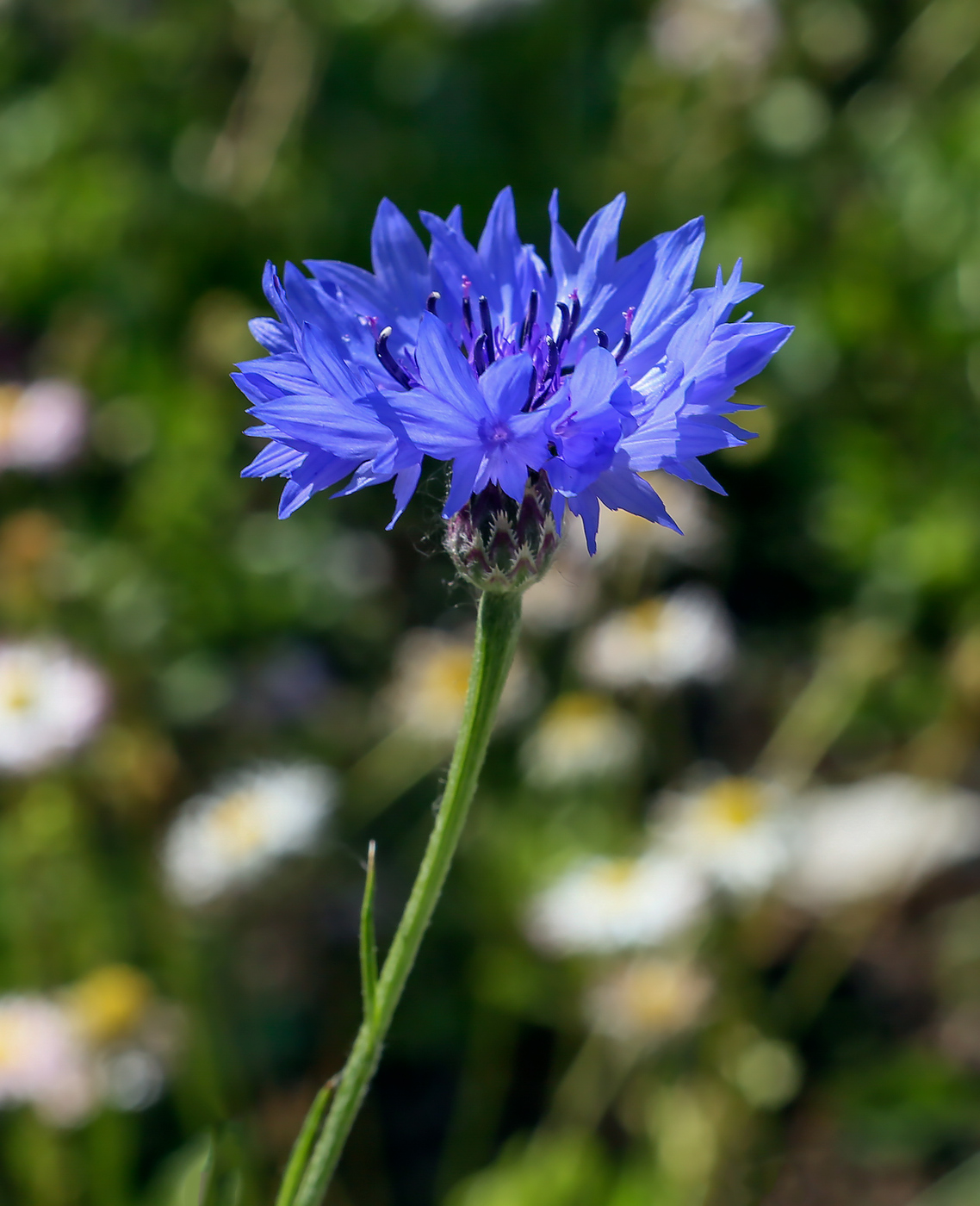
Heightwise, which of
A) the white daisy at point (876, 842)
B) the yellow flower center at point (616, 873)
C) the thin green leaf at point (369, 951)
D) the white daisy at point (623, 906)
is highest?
the thin green leaf at point (369, 951)

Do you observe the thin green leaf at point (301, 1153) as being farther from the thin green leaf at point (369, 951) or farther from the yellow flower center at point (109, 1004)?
the yellow flower center at point (109, 1004)

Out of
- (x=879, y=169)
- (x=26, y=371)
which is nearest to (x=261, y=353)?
(x=26, y=371)

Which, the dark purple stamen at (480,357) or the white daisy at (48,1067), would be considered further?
the white daisy at (48,1067)

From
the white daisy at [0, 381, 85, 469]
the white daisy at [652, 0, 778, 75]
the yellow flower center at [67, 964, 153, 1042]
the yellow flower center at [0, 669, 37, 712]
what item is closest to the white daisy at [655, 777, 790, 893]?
the yellow flower center at [67, 964, 153, 1042]

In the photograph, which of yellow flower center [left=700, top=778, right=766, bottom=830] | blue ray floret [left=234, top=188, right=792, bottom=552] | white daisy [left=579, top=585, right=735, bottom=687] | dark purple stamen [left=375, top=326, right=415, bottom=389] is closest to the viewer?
blue ray floret [left=234, top=188, right=792, bottom=552]

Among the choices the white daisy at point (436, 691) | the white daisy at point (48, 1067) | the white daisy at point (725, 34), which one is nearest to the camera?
the white daisy at point (48, 1067)

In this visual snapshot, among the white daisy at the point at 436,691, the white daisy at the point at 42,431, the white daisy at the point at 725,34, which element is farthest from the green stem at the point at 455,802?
the white daisy at the point at 725,34

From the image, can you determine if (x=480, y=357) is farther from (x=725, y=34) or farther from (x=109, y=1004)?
(x=725, y=34)

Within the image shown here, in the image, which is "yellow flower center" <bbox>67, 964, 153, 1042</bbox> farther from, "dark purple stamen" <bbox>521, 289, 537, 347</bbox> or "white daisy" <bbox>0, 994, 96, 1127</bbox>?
"dark purple stamen" <bbox>521, 289, 537, 347</bbox>
